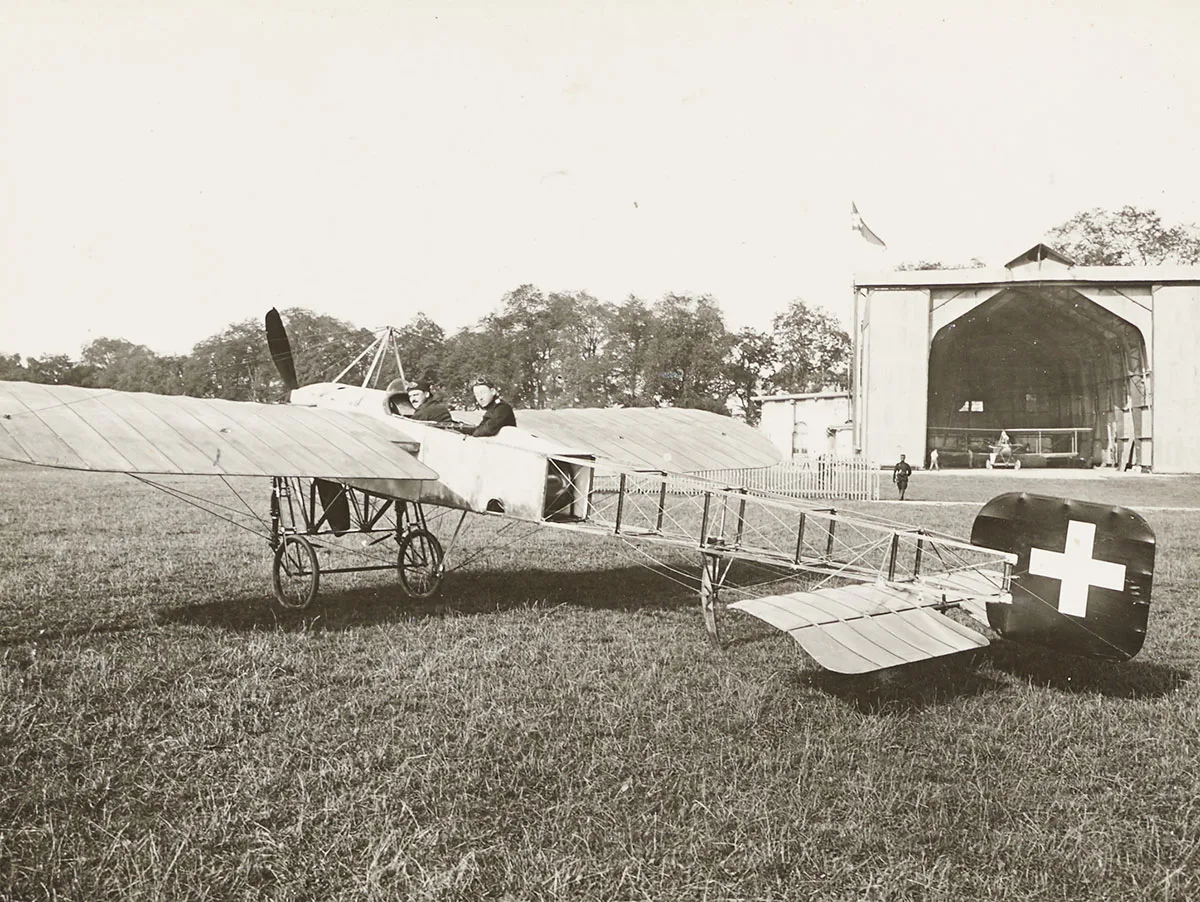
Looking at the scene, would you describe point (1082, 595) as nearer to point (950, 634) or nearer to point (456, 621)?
point (950, 634)

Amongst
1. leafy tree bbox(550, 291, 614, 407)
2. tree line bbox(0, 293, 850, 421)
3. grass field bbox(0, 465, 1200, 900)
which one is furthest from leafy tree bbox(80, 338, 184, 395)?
grass field bbox(0, 465, 1200, 900)

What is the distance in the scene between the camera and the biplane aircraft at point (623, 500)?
5.29m

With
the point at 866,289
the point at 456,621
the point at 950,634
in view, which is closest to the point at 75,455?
the point at 456,621

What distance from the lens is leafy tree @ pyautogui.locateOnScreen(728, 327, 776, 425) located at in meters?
66.1

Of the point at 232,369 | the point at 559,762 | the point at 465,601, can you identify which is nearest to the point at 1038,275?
the point at 465,601

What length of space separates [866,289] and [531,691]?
31.3 metres

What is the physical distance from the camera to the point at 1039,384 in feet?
151

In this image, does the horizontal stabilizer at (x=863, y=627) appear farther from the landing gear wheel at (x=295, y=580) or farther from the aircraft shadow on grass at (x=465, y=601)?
the landing gear wheel at (x=295, y=580)

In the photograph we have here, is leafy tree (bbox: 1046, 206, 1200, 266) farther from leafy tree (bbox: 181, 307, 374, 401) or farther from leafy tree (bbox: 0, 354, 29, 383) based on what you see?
leafy tree (bbox: 0, 354, 29, 383)

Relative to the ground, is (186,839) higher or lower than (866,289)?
lower

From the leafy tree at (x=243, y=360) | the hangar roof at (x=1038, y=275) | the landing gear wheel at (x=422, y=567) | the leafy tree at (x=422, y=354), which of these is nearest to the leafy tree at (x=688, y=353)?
the leafy tree at (x=422, y=354)

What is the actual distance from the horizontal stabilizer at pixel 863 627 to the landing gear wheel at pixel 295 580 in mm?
4277

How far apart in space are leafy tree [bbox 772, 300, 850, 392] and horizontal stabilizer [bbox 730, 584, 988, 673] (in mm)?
63886

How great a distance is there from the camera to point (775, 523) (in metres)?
15.1
